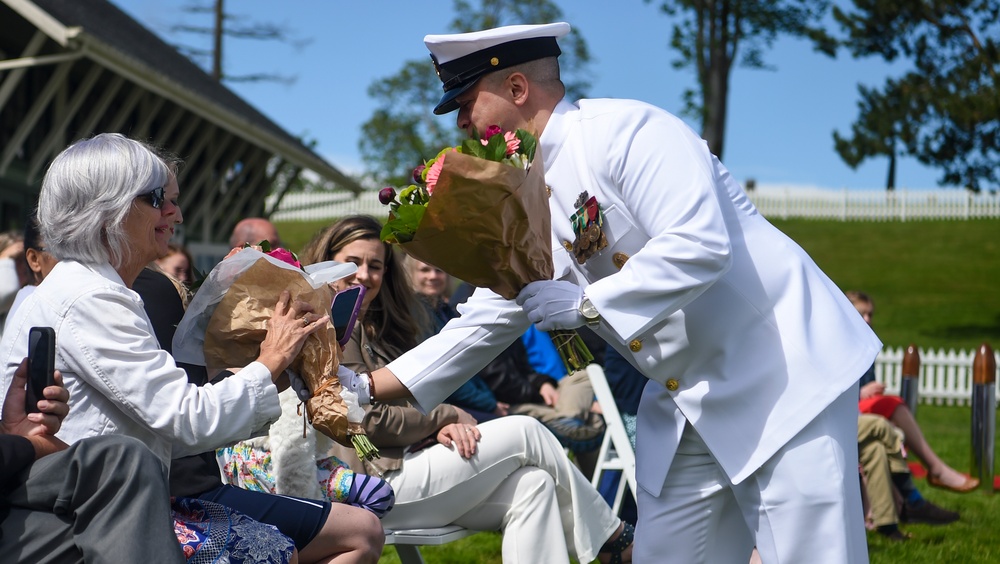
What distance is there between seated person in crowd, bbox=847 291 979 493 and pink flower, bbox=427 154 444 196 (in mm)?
5757

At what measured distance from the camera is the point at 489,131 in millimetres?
2971

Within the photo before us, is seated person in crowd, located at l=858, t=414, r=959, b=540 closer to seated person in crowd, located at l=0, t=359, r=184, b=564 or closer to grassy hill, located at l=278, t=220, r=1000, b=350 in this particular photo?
seated person in crowd, located at l=0, t=359, r=184, b=564

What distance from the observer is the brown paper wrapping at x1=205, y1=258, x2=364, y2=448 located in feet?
10.5

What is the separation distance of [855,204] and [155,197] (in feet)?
139

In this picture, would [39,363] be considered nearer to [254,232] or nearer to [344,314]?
[344,314]

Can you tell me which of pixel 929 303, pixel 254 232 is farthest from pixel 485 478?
pixel 929 303

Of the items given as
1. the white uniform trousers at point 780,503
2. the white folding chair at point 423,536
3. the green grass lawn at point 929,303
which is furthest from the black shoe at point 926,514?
the white uniform trousers at point 780,503

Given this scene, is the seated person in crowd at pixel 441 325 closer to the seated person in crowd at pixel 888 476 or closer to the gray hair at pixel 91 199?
the gray hair at pixel 91 199

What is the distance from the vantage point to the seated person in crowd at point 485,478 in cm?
449

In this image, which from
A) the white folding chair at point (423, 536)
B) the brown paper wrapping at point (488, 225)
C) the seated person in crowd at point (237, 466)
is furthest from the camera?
the white folding chair at point (423, 536)

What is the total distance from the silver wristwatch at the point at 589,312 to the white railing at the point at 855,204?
38.1 meters

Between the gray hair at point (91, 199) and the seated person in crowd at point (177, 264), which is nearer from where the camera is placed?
the gray hair at point (91, 199)

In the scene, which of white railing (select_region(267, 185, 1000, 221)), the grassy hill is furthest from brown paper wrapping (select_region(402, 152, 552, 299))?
white railing (select_region(267, 185, 1000, 221))

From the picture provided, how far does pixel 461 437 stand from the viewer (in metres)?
4.56
